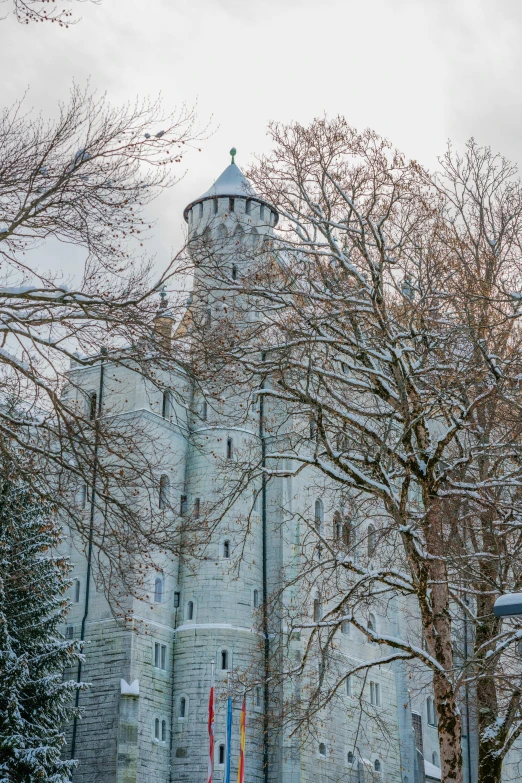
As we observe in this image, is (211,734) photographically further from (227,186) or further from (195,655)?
(227,186)

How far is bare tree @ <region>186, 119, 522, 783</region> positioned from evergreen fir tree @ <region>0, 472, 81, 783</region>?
1017cm

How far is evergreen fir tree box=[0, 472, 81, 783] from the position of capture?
24.2 meters

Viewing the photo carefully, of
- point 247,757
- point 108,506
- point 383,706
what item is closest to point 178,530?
point 108,506

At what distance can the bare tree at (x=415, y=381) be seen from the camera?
12.9m

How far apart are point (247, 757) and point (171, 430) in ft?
39.9

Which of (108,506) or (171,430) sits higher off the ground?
(171,430)

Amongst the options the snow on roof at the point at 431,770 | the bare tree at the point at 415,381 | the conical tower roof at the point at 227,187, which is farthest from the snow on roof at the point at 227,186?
the bare tree at the point at 415,381

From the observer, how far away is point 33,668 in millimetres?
26047

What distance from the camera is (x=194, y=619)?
38.1 m

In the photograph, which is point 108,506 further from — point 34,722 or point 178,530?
point 34,722

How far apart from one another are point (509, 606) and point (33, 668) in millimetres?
20540

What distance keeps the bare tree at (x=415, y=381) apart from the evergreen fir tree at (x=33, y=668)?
10.2m

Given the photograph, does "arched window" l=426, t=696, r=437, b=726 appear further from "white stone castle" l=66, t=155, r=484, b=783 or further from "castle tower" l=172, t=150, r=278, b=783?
"castle tower" l=172, t=150, r=278, b=783

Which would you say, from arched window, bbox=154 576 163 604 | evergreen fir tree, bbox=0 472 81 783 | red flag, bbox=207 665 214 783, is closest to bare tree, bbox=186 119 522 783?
evergreen fir tree, bbox=0 472 81 783
